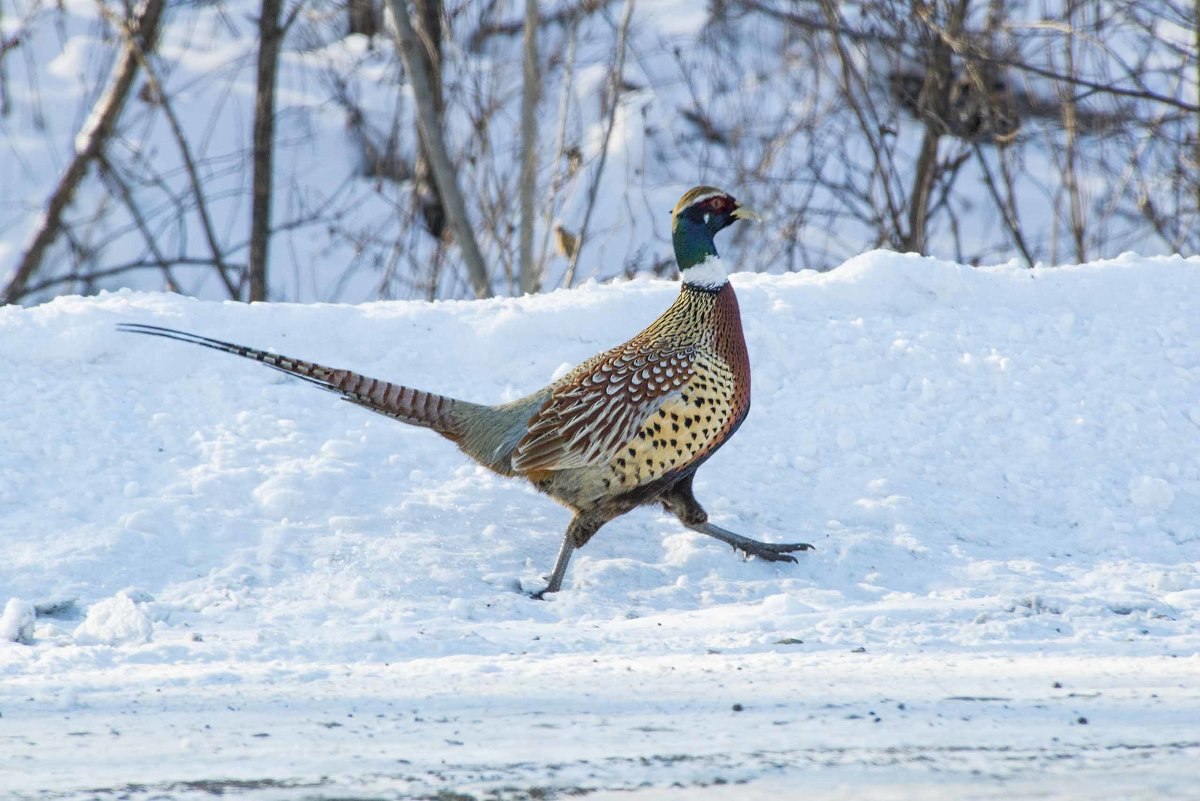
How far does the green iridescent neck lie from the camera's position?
203 inches

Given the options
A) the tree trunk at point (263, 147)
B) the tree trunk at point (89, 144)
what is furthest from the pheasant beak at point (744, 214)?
the tree trunk at point (89, 144)

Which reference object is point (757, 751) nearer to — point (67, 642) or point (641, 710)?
point (641, 710)

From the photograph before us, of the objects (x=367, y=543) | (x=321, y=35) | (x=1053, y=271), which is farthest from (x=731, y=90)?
(x=367, y=543)

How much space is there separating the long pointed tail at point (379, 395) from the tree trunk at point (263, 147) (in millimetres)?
6507

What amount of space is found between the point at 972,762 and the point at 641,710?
30.9 inches

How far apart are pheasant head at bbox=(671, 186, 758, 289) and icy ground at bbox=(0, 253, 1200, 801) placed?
3.12 ft

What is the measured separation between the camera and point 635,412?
15.9ft

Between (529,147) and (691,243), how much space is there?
454 centimetres

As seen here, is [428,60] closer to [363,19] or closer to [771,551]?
[363,19]

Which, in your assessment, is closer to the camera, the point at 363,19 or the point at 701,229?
the point at 701,229

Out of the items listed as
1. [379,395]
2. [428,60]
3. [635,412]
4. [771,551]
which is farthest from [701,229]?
[428,60]

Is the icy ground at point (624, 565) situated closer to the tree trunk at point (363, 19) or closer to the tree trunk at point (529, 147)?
the tree trunk at point (529, 147)

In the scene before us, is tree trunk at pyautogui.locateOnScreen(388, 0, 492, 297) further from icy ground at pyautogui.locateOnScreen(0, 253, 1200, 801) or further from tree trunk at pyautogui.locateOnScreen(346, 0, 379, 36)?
icy ground at pyautogui.locateOnScreen(0, 253, 1200, 801)

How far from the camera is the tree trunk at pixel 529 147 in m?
9.51
